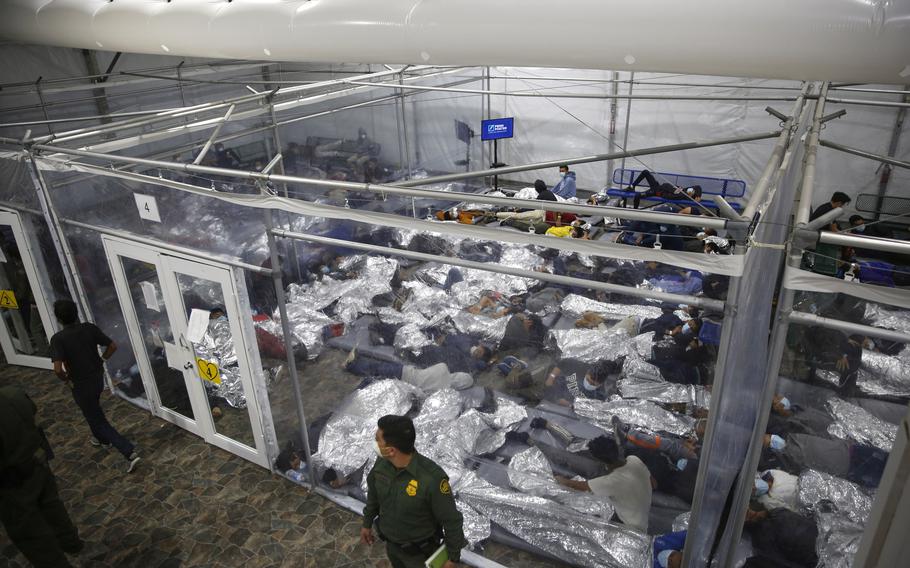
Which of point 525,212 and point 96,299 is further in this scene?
point 525,212

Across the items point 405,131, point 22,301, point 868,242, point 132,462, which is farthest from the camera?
point 405,131

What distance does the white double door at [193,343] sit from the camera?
14.1ft

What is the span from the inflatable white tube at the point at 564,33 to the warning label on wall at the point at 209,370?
7.82ft

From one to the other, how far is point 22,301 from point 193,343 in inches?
111

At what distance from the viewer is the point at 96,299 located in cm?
544

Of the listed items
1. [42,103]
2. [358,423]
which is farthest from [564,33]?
[42,103]

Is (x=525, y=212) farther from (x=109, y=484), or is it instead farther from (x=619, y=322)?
(x=109, y=484)

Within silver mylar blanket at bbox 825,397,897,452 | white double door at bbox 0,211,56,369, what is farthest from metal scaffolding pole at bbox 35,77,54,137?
silver mylar blanket at bbox 825,397,897,452

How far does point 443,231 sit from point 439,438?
1988 mm

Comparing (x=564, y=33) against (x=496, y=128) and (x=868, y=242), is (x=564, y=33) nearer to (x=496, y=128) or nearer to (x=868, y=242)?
(x=868, y=242)

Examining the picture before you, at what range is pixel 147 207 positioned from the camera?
4395 mm

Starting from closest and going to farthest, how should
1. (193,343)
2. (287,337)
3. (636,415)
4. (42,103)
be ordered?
1. (636,415)
2. (287,337)
3. (193,343)
4. (42,103)

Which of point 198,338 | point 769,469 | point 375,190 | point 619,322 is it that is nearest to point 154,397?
point 198,338

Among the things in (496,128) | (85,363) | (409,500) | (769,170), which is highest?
(769,170)
